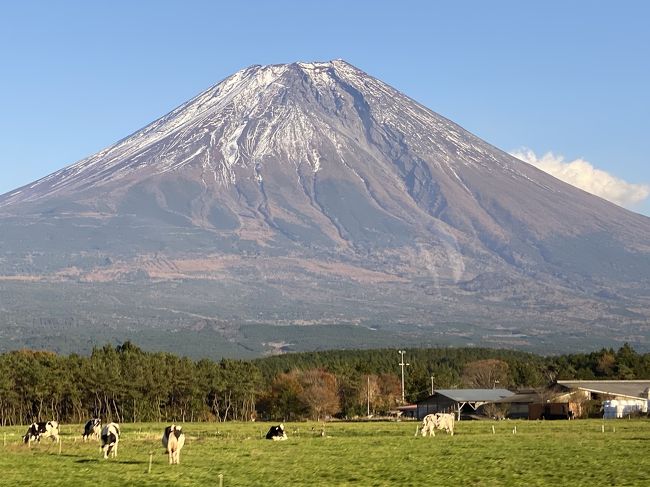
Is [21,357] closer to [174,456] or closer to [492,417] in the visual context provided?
[492,417]

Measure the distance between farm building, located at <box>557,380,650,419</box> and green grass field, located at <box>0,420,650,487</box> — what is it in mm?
30732

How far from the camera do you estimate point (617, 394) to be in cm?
7862

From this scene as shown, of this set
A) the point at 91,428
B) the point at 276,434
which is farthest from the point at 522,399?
the point at 91,428

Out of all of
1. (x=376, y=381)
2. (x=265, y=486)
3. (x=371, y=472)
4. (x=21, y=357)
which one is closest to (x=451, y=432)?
(x=371, y=472)

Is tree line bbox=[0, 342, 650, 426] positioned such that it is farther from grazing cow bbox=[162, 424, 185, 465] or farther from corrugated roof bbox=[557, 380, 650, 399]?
grazing cow bbox=[162, 424, 185, 465]

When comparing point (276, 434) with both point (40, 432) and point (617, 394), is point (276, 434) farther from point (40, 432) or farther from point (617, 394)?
point (617, 394)

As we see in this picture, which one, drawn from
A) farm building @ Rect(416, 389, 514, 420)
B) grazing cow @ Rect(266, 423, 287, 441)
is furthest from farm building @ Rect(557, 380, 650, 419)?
grazing cow @ Rect(266, 423, 287, 441)

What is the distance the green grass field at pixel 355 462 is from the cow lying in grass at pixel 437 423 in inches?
119

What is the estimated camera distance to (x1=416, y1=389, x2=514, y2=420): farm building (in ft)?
261

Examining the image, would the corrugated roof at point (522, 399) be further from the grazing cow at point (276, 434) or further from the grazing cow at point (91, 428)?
the grazing cow at point (91, 428)

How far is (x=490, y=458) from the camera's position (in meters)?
29.4

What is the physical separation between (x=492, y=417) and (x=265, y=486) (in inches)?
2041

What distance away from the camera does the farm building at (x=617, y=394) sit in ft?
232

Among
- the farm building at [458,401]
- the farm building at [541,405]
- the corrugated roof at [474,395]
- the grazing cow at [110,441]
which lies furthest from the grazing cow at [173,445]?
the corrugated roof at [474,395]
